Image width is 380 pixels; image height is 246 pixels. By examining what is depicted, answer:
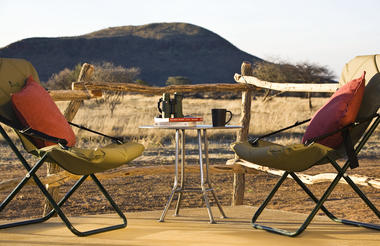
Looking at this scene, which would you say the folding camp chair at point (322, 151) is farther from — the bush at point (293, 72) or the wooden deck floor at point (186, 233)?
the bush at point (293, 72)

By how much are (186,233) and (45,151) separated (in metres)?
0.87

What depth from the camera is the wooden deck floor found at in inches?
114

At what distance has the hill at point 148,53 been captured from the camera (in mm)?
46500

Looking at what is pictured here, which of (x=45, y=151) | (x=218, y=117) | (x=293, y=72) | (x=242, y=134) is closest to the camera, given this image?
(x=45, y=151)

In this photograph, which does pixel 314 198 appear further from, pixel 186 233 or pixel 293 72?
pixel 293 72

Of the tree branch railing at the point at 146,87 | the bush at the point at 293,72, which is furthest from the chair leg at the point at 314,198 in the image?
the bush at the point at 293,72

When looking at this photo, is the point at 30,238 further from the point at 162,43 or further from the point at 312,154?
the point at 162,43

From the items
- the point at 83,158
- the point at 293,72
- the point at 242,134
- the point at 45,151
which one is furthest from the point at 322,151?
the point at 293,72

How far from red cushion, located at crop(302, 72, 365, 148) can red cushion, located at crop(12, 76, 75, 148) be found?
1.43m

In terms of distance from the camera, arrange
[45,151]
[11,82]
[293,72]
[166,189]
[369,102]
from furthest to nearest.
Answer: [293,72]
[166,189]
[11,82]
[369,102]
[45,151]

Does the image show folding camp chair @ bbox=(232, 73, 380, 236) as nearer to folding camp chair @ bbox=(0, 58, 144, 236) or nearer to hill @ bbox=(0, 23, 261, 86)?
folding camp chair @ bbox=(0, 58, 144, 236)

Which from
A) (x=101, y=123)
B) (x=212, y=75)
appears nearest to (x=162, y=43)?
(x=212, y=75)

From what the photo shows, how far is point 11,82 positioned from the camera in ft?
10.9

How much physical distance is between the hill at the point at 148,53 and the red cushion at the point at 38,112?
4093 centimetres
